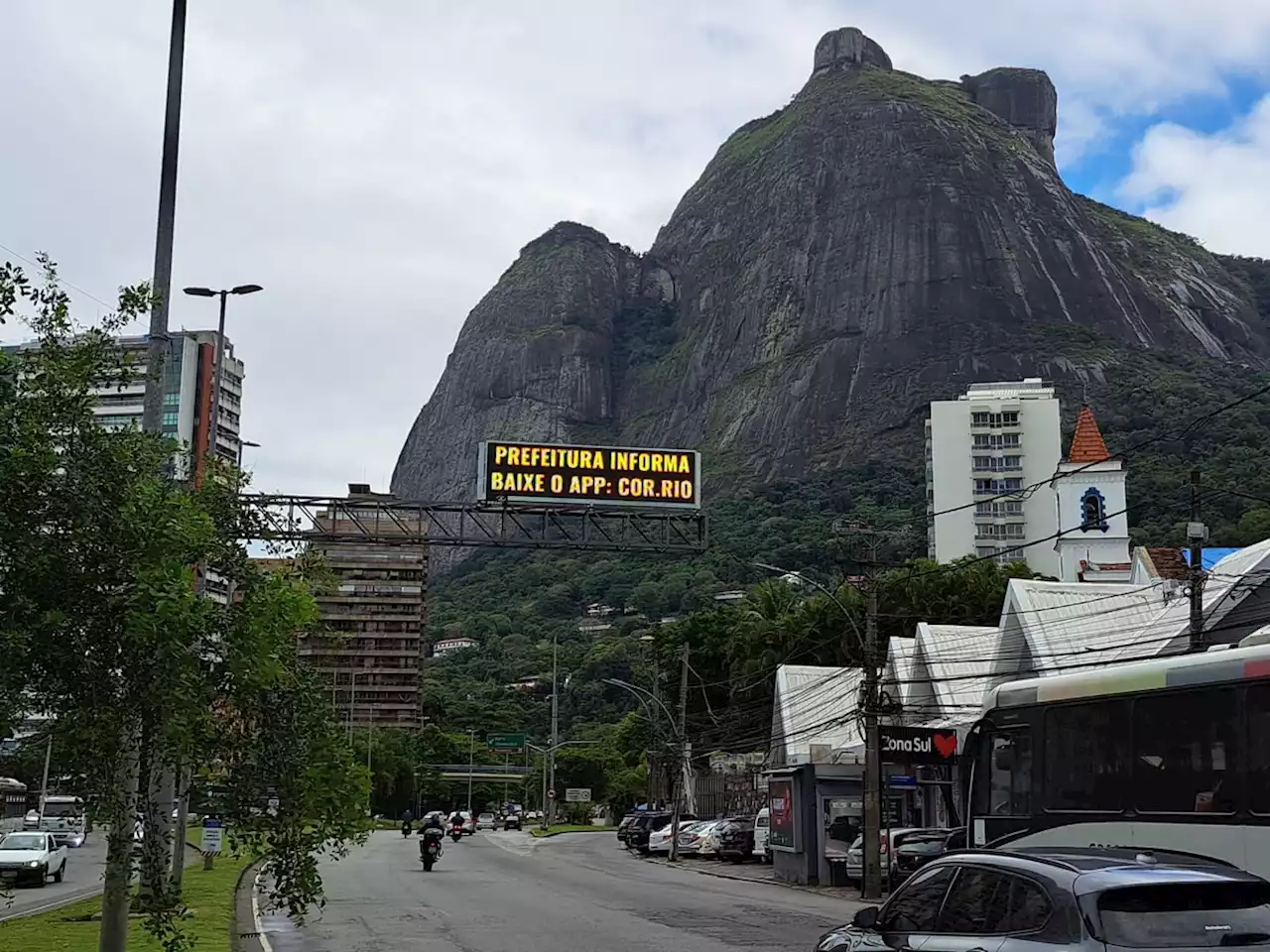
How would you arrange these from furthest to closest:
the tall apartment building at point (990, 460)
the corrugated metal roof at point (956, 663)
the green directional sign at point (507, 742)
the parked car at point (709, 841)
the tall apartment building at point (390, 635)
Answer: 1. the tall apartment building at point (990, 460)
2. the tall apartment building at point (390, 635)
3. the green directional sign at point (507, 742)
4. the parked car at point (709, 841)
5. the corrugated metal roof at point (956, 663)

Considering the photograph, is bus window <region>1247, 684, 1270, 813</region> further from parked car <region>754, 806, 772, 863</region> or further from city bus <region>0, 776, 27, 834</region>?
city bus <region>0, 776, 27, 834</region>

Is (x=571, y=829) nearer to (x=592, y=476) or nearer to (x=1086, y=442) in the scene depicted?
(x=1086, y=442)

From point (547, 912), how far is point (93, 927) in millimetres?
6845

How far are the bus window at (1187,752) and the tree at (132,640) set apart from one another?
305 inches

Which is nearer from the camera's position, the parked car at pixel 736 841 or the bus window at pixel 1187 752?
the bus window at pixel 1187 752

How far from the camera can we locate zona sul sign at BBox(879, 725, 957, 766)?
3016 centimetres

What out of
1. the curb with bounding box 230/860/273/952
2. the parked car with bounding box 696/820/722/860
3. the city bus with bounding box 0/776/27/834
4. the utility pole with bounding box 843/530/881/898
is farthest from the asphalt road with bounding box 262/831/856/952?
the city bus with bounding box 0/776/27/834

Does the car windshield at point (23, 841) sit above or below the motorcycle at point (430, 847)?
above

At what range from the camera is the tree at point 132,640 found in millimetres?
8953

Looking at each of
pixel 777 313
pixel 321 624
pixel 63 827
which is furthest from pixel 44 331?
pixel 777 313

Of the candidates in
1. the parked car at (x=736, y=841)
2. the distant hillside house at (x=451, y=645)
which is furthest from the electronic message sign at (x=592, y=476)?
the distant hillside house at (x=451, y=645)

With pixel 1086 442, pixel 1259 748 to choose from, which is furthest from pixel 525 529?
pixel 1086 442

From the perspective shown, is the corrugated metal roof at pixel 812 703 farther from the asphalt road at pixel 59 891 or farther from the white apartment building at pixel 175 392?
the white apartment building at pixel 175 392

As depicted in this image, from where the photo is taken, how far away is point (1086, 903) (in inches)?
276
